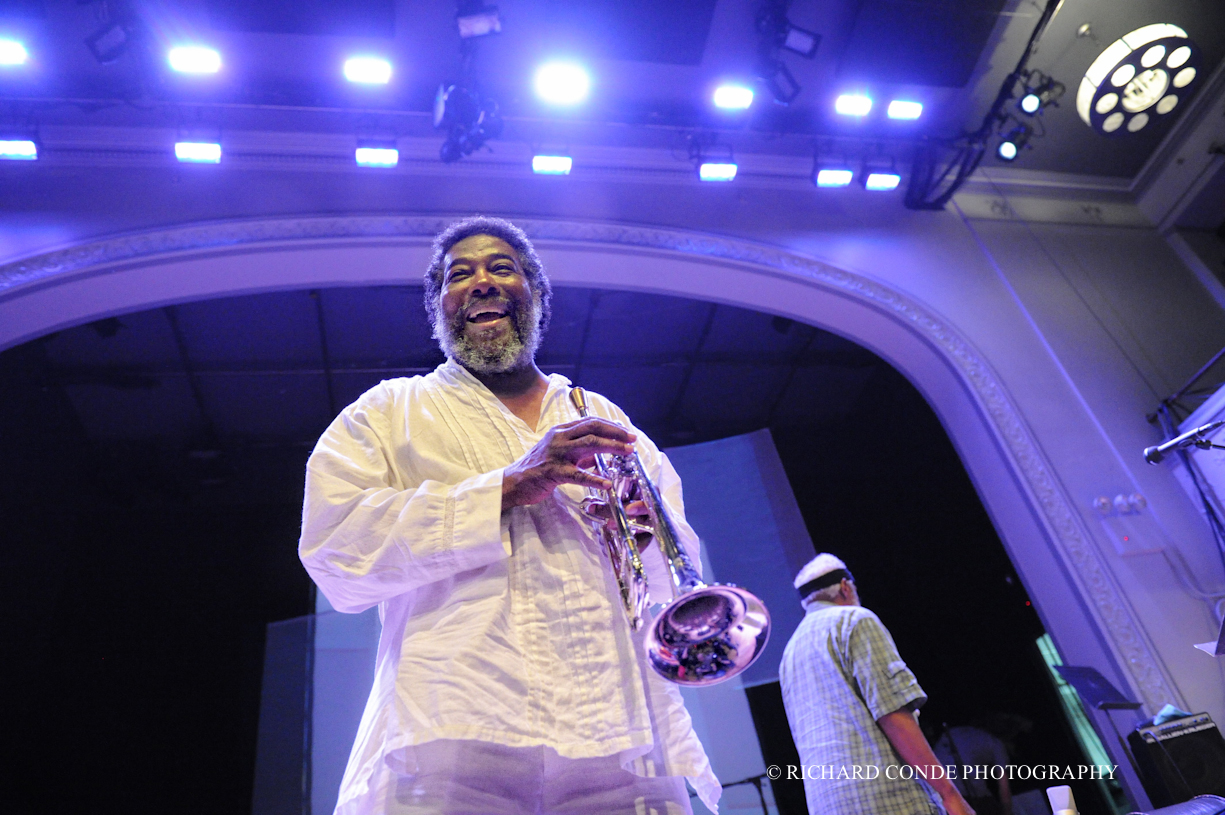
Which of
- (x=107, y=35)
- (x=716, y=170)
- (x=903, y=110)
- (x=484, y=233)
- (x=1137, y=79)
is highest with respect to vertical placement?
(x=107, y=35)

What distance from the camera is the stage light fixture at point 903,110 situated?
16.1ft

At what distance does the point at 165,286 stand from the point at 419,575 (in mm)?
4007

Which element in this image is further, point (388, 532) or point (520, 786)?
point (388, 532)

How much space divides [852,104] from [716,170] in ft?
3.13

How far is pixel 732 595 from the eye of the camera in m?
1.11

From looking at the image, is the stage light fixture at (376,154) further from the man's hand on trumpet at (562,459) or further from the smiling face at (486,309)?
the man's hand on trumpet at (562,459)

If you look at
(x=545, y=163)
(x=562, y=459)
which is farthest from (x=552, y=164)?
(x=562, y=459)

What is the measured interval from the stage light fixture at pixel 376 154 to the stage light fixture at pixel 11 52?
167 centimetres

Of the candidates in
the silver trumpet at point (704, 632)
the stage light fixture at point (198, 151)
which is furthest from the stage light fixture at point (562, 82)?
the silver trumpet at point (704, 632)

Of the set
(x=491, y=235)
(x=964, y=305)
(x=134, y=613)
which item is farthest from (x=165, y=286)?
(x=964, y=305)

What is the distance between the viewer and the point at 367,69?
429 cm

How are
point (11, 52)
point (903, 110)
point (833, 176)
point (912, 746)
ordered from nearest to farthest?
1. point (912, 746)
2. point (11, 52)
3. point (903, 110)
4. point (833, 176)

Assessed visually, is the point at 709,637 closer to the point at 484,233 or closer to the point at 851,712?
the point at 484,233

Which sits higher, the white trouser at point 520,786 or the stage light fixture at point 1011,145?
the stage light fixture at point 1011,145
